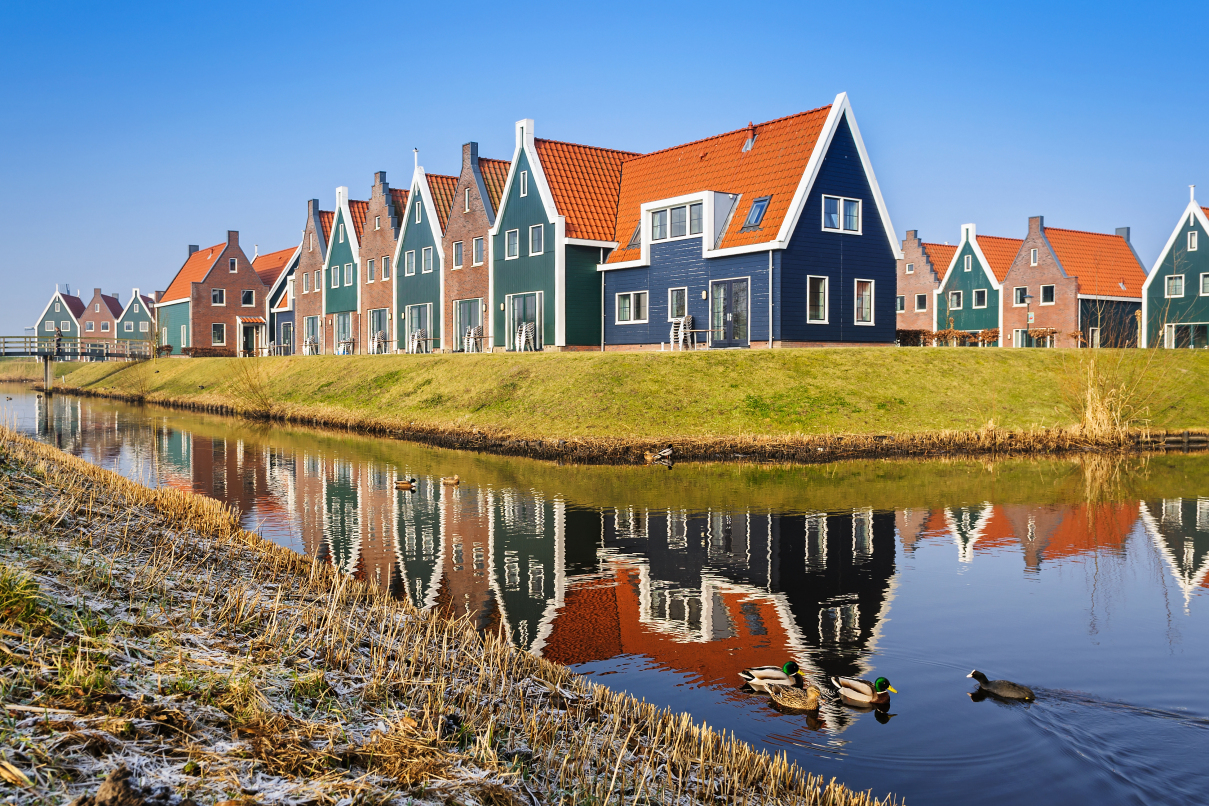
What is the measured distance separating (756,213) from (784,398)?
27.9ft

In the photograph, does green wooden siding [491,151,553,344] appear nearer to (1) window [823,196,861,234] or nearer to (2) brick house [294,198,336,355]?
(1) window [823,196,861,234]

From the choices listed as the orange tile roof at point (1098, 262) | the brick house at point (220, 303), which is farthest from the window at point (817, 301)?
the brick house at point (220, 303)

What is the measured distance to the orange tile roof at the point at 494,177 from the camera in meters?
42.9

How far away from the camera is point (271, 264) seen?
79500 mm

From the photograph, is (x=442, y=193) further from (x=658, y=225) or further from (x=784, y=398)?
(x=784, y=398)

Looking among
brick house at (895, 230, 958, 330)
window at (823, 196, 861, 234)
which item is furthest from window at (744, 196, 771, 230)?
brick house at (895, 230, 958, 330)

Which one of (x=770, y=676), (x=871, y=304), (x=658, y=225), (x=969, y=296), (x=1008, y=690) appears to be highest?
(x=658, y=225)

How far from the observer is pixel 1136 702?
27.0ft

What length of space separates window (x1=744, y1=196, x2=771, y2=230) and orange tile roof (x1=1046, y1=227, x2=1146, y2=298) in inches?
1170

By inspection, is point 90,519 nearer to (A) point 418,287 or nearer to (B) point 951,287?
(A) point 418,287

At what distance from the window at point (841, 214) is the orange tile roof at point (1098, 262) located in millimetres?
26912

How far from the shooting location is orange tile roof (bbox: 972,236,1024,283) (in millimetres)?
58250

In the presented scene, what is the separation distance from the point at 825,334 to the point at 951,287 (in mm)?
32596

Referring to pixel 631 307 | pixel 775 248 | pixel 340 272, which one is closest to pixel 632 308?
pixel 631 307
